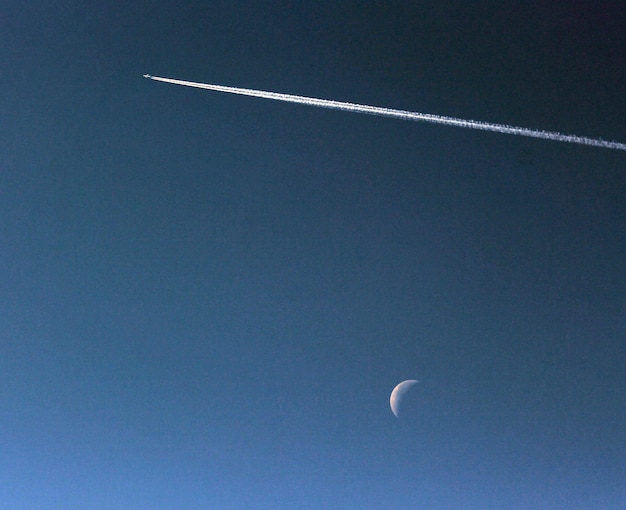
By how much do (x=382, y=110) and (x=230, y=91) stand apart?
1045 cm

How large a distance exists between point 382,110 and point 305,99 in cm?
521

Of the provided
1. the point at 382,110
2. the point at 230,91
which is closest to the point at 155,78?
the point at 230,91

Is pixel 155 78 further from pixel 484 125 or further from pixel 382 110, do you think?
pixel 484 125

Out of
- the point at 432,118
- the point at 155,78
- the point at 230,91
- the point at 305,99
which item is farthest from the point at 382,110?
the point at 155,78

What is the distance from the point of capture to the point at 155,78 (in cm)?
3378

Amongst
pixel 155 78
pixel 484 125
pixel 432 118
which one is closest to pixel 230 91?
pixel 155 78

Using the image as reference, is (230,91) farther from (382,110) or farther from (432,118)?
(432,118)

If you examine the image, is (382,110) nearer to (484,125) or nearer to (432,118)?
(432,118)

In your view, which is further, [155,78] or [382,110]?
[155,78]

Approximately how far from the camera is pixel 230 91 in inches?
1383

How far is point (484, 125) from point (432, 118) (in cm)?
308

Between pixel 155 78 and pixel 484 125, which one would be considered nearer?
pixel 484 125

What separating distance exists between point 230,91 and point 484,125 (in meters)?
16.4

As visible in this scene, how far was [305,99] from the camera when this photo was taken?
3372cm
